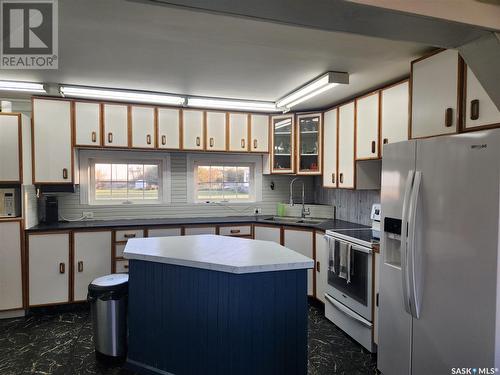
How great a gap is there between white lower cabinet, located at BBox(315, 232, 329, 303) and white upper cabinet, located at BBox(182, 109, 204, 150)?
189 cm

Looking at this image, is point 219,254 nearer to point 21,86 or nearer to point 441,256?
point 441,256

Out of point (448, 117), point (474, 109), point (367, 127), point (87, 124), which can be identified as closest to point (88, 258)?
point (87, 124)

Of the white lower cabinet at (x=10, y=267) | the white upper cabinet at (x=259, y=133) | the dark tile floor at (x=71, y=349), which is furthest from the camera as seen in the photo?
the white upper cabinet at (x=259, y=133)

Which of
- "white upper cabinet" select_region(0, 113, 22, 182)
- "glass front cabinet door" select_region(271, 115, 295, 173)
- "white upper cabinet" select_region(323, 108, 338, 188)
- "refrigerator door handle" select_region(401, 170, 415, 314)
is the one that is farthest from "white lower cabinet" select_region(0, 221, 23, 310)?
"refrigerator door handle" select_region(401, 170, 415, 314)

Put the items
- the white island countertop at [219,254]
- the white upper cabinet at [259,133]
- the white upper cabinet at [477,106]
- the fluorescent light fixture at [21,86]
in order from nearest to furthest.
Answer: the white upper cabinet at [477,106] → the white island countertop at [219,254] → the fluorescent light fixture at [21,86] → the white upper cabinet at [259,133]

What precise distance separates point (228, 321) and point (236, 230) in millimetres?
2026

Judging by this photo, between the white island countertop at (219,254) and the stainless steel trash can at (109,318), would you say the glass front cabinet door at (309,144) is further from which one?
the stainless steel trash can at (109,318)

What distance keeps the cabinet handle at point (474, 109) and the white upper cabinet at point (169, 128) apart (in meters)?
3.05

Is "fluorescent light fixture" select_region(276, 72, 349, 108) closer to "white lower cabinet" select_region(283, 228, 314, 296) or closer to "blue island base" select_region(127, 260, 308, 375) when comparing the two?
"white lower cabinet" select_region(283, 228, 314, 296)

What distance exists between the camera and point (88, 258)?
3506mm

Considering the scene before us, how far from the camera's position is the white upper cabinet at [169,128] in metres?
3.91

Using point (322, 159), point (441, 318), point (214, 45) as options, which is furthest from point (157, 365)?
point (322, 159)

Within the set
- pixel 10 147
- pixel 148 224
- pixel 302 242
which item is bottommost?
pixel 302 242

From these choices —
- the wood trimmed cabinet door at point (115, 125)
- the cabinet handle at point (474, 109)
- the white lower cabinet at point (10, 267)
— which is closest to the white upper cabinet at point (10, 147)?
the white lower cabinet at point (10, 267)
